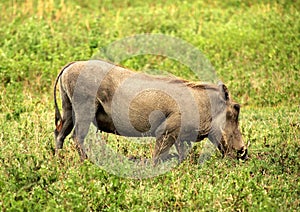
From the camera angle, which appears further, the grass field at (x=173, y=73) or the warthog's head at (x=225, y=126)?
the warthog's head at (x=225, y=126)

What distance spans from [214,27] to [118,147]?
6.80 meters

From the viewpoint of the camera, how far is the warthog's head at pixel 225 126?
6.95 m

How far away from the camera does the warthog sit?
682cm

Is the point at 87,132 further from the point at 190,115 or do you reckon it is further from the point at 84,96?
the point at 190,115

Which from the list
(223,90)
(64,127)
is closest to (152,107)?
(223,90)

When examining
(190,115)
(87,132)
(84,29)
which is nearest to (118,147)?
(87,132)

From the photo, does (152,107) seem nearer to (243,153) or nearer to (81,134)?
(81,134)

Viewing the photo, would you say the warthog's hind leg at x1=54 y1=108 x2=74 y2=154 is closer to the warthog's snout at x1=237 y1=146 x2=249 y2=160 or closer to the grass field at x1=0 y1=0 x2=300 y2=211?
the grass field at x1=0 y1=0 x2=300 y2=211

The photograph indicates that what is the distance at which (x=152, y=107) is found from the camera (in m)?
6.83

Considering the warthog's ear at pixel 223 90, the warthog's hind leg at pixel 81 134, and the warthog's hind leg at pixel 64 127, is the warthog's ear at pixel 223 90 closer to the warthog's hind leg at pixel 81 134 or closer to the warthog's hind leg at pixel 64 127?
the warthog's hind leg at pixel 81 134

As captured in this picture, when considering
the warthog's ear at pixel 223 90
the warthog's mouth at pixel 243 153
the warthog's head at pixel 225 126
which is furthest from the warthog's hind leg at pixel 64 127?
the warthog's mouth at pixel 243 153

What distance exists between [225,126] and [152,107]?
0.87 metres

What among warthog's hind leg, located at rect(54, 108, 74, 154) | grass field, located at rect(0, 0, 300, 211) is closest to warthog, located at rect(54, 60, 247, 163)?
warthog's hind leg, located at rect(54, 108, 74, 154)

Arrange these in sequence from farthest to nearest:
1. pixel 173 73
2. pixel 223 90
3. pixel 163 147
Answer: pixel 173 73 → pixel 223 90 → pixel 163 147
